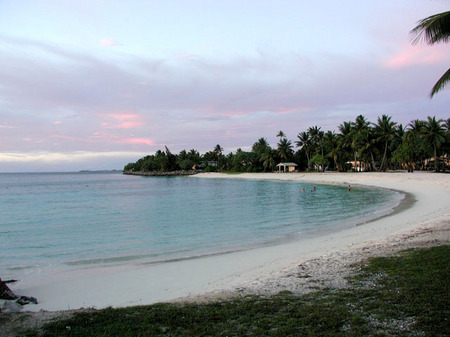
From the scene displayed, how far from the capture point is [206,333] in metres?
4.25

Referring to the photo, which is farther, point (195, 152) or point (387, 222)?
point (195, 152)

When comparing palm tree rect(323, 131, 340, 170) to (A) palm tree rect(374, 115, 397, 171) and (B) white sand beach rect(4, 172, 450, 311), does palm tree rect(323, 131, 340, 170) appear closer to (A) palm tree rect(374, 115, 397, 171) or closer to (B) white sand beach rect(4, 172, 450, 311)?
(A) palm tree rect(374, 115, 397, 171)

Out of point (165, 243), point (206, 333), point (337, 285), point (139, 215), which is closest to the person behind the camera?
point (206, 333)

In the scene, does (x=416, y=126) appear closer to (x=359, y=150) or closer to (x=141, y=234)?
(x=359, y=150)

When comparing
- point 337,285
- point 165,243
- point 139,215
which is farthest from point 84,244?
point 337,285

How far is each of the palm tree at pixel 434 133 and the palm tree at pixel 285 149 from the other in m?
39.8

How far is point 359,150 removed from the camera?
62875 millimetres

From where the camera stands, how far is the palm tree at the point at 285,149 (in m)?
89.6

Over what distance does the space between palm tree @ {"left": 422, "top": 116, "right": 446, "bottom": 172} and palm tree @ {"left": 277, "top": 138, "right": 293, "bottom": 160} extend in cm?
3981

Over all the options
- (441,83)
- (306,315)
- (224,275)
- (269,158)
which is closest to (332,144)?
(269,158)

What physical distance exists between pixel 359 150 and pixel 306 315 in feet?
208

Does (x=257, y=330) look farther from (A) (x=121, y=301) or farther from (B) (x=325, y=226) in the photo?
(B) (x=325, y=226)

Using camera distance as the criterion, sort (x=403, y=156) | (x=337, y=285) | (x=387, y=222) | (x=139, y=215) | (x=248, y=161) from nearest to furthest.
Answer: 1. (x=337, y=285)
2. (x=387, y=222)
3. (x=139, y=215)
4. (x=403, y=156)
5. (x=248, y=161)

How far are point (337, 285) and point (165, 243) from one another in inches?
344
